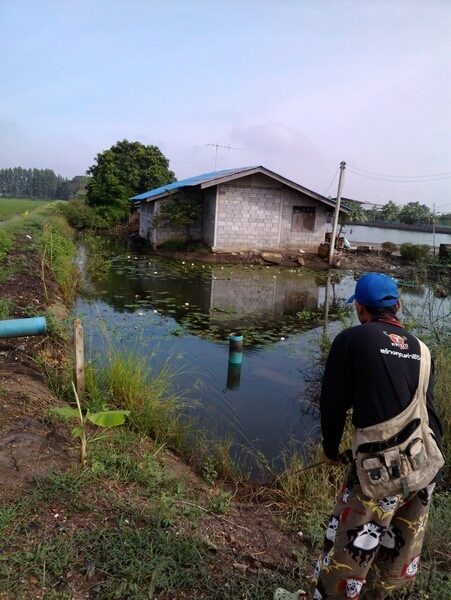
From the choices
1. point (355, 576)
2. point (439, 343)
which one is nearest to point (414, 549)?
point (355, 576)

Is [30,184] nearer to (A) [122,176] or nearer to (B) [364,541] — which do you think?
(A) [122,176]

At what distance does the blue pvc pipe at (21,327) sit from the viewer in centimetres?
457

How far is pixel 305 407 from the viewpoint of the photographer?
555 cm

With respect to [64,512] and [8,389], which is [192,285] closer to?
[8,389]

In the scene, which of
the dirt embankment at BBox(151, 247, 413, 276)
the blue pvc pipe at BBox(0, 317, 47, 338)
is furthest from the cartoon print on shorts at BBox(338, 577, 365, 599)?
the dirt embankment at BBox(151, 247, 413, 276)

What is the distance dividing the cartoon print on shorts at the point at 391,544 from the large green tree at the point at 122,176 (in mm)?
27151

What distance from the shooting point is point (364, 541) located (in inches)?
74.7

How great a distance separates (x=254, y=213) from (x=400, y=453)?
1692cm

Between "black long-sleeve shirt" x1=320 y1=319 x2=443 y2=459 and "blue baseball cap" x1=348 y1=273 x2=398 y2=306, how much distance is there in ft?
0.36

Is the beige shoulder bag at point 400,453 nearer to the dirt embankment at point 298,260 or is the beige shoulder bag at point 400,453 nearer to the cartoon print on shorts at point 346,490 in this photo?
the cartoon print on shorts at point 346,490

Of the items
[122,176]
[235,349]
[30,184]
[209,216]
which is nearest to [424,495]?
Result: [235,349]

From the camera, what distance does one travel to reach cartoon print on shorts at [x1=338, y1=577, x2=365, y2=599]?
6.27ft

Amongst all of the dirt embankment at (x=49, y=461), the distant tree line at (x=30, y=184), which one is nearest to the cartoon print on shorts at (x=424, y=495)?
the dirt embankment at (x=49, y=461)

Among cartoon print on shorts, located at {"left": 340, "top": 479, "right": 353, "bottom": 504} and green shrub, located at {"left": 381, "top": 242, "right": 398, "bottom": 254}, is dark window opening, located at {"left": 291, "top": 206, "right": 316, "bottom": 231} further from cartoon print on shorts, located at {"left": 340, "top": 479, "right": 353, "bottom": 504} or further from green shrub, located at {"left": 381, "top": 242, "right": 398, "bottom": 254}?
cartoon print on shorts, located at {"left": 340, "top": 479, "right": 353, "bottom": 504}
